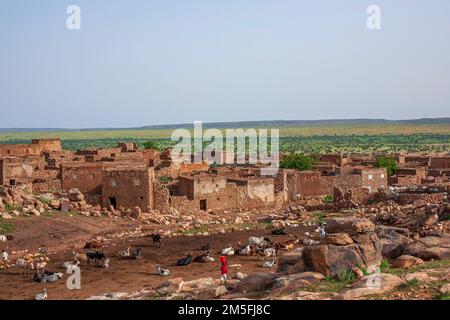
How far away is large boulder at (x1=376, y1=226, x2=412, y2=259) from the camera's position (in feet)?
59.8

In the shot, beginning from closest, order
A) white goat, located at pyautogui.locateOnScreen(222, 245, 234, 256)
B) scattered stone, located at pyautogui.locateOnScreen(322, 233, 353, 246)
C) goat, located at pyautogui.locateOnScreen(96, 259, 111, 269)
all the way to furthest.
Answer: scattered stone, located at pyautogui.locateOnScreen(322, 233, 353, 246)
goat, located at pyautogui.locateOnScreen(96, 259, 111, 269)
white goat, located at pyautogui.locateOnScreen(222, 245, 234, 256)

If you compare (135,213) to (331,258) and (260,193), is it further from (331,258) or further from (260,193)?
(331,258)

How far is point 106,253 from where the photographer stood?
22.5 m

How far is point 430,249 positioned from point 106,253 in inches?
420

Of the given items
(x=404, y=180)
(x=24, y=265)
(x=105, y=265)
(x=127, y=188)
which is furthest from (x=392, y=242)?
(x=404, y=180)

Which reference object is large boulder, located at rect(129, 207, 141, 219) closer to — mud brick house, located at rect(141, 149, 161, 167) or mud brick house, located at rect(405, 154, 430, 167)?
mud brick house, located at rect(141, 149, 161, 167)

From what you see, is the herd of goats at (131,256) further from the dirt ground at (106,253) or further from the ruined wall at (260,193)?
the ruined wall at (260,193)

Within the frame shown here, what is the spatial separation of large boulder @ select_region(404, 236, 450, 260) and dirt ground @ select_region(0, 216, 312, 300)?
14.8ft

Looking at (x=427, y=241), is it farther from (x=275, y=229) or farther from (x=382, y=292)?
(x=275, y=229)

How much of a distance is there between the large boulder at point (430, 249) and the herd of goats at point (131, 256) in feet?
11.6

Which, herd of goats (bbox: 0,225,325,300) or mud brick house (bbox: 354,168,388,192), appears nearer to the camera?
herd of goats (bbox: 0,225,325,300)

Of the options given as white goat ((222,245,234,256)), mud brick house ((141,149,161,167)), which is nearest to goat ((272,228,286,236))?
white goat ((222,245,234,256))

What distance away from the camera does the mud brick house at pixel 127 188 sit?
29.7 m
